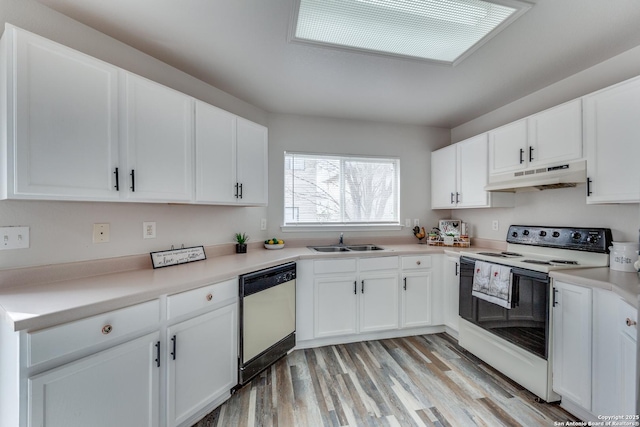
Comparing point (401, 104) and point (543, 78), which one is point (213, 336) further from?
point (543, 78)

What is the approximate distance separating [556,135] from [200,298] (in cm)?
285

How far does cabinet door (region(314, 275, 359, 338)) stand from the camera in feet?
8.29

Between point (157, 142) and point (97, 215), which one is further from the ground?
point (157, 142)

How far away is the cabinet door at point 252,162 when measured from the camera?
2291 millimetres

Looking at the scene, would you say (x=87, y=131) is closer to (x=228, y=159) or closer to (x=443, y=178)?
(x=228, y=159)

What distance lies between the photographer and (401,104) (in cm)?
275

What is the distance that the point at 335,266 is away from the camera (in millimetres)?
2555

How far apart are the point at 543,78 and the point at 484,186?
0.99m

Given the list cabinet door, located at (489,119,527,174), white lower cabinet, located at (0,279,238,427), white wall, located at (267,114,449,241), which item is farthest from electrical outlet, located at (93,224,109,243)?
cabinet door, located at (489,119,527,174)

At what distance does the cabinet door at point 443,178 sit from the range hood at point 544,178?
1.71ft

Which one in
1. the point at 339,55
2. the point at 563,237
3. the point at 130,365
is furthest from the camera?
the point at 563,237

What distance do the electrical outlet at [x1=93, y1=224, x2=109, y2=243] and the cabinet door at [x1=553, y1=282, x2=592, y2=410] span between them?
2.99 meters

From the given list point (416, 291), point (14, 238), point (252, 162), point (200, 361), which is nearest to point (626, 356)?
Answer: point (416, 291)

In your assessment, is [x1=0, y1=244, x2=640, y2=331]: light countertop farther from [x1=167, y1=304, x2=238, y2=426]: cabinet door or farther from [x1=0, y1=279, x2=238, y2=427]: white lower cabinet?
[x1=167, y1=304, x2=238, y2=426]: cabinet door
